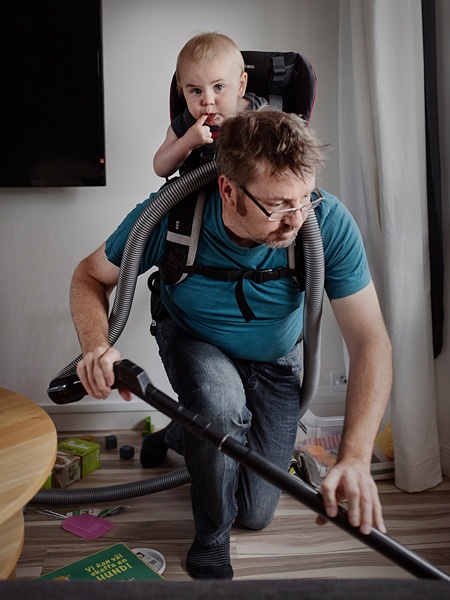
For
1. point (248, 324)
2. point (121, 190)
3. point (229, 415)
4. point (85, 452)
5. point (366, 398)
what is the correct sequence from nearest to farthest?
point (366, 398) → point (229, 415) → point (248, 324) → point (85, 452) → point (121, 190)

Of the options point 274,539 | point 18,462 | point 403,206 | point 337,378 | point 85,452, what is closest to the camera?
point 18,462

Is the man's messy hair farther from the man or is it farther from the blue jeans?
the blue jeans

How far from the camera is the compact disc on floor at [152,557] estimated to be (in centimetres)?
186

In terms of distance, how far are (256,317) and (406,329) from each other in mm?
719

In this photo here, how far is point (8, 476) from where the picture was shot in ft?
4.12

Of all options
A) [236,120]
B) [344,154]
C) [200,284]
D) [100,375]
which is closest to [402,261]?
[344,154]

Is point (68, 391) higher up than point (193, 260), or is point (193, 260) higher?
point (193, 260)

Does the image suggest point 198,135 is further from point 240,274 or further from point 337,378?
point 337,378

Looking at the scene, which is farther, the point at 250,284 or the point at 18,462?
the point at 250,284

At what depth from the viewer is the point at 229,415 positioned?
173 centimetres

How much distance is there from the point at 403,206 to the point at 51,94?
1.35 m

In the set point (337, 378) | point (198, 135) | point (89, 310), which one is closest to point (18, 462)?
point (89, 310)

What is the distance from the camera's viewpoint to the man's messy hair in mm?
1435

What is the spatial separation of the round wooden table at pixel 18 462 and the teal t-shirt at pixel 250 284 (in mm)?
503
